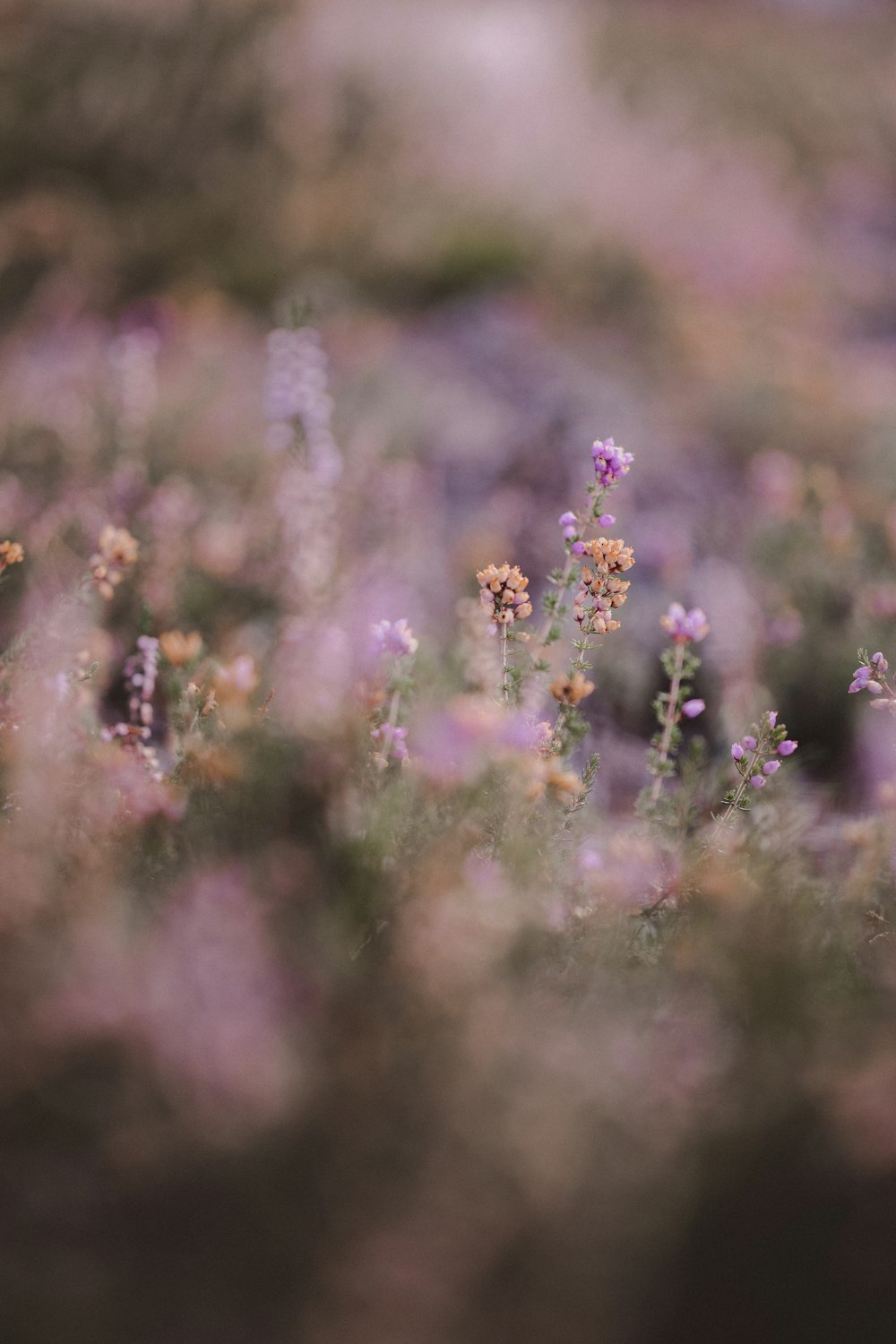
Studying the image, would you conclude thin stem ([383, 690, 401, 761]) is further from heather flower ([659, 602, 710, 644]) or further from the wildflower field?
heather flower ([659, 602, 710, 644])

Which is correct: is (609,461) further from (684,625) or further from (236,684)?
(236,684)

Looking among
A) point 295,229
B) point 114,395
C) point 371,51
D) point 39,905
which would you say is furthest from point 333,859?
point 371,51

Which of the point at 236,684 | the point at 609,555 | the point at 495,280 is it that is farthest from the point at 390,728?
the point at 495,280

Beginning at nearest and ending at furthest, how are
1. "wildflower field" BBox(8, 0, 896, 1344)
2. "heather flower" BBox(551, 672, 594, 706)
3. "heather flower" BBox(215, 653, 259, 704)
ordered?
"wildflower field" BBox(8, 0, 896, 1344) < "heather flower" BBox(215, 653, 259, 704) < "heather flower" BBox(551, 672, 594, 706)

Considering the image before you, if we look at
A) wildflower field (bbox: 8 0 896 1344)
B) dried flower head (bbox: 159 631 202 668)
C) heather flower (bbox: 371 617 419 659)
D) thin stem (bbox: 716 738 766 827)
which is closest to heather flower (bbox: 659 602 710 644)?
wildflower field (bbox: 8 0 896 1344)

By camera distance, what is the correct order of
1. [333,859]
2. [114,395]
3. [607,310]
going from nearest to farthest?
[333,859] → [114,395] → [607,310]

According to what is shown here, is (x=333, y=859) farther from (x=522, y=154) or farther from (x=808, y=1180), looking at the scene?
(x=522, y=154)

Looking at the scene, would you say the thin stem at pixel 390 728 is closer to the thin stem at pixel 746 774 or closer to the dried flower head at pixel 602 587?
the dried flower head at pixel 602 587
